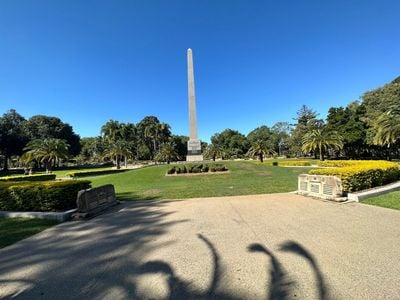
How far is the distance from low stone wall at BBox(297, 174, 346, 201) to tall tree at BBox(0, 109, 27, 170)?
180ft

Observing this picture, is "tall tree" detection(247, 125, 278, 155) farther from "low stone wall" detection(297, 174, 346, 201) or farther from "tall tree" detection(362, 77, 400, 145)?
"low stone wall" detection(297, 174, 346, 201)

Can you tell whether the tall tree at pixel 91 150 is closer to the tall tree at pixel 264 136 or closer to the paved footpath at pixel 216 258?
the tall tree at pixel 264 136

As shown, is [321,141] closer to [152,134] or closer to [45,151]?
[45,151]

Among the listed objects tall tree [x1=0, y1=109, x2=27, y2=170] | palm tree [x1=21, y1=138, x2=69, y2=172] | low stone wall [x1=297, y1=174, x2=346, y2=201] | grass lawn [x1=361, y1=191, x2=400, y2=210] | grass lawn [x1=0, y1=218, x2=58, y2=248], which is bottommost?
grass lawn [x1=0, y1=218, x2=58, y2=248]

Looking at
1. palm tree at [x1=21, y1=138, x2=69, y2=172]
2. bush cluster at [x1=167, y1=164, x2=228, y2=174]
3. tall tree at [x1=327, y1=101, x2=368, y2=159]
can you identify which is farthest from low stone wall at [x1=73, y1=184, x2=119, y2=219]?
tall tree at [x1=327, y1=101, x2=368, y2=159]

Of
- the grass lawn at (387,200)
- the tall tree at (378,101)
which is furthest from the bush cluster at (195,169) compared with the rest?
the tall tree at (378,101)

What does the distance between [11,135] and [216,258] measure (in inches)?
2261

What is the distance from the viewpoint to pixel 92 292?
10.6 feet

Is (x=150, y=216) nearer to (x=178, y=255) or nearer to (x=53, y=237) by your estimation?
(x=53, y=237)

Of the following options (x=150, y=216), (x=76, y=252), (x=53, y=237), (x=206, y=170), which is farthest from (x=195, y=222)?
(x=206, y=170)

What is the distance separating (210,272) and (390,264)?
2.52 m

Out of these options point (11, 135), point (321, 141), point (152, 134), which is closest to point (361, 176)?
point (321, 141)

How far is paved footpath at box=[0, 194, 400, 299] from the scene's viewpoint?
10.3ft

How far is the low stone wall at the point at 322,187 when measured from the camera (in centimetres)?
820
